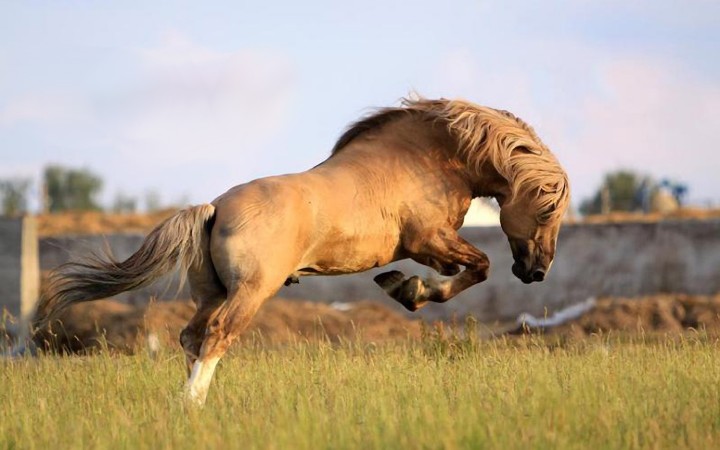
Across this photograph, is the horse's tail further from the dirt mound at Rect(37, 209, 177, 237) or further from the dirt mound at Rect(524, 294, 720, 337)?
the dirt mound at Rect(37, 209, 177, 237)

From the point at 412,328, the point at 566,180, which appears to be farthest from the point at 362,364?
the point at 412,328

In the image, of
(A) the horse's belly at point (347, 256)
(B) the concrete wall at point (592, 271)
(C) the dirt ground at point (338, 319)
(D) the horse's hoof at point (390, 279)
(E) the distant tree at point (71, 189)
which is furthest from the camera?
(E) the distant tree at point (71, 189)

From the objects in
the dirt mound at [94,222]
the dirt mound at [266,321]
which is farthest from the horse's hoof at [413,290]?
the dirt mound at [94,222]

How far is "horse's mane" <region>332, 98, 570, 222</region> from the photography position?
880cm

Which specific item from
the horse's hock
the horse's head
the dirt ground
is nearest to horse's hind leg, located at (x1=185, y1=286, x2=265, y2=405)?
the horse's head

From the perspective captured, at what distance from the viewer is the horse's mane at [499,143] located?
880 cm

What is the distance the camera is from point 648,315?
53.4 feet

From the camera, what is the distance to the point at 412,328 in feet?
51.9

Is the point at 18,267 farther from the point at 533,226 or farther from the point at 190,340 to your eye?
the point at 533,226

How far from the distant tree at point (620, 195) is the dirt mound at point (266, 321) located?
1004 cm

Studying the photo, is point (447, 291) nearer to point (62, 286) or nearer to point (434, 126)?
point (434, 126)

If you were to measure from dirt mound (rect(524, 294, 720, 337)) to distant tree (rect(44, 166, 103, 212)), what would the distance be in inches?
761

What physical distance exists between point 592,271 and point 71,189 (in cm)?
2640

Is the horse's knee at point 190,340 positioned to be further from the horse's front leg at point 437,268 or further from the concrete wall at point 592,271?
the concrete wall at point 592,271
